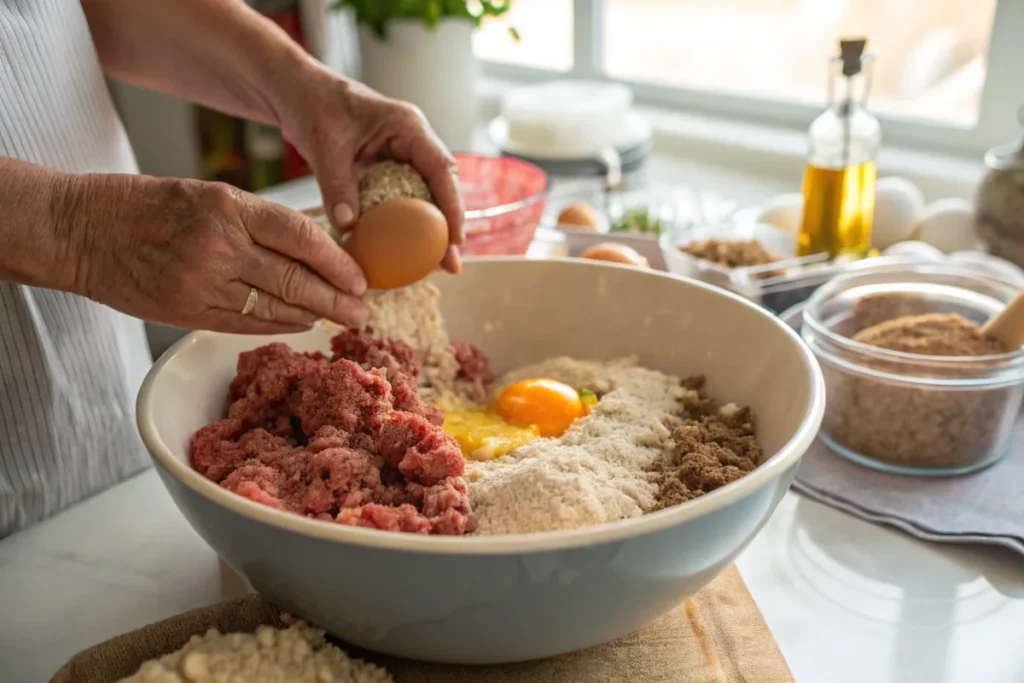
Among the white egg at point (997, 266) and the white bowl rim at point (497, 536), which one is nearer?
the white bowl rim at point (497, 536)

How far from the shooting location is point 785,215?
1.87 metres

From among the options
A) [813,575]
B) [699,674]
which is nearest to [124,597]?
[699,674]

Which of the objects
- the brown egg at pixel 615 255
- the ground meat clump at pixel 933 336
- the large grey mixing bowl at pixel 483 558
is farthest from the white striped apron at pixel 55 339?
the ground meat clump at pixel 933 336

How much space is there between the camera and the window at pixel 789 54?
2143mm

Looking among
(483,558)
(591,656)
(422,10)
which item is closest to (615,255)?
(591,656)

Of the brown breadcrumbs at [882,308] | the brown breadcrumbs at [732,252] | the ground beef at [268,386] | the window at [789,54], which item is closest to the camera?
the ground beef at [268,386]

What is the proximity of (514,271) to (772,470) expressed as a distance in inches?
23.9

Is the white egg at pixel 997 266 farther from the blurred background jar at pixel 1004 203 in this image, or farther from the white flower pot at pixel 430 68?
the white flower pot at pixel 430 68

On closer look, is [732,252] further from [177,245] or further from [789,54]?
[789,54]

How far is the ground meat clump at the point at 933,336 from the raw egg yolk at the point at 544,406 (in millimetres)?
464

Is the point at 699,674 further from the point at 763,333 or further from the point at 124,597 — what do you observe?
the point at 124,597

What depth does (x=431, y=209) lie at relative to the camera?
3.68 feet

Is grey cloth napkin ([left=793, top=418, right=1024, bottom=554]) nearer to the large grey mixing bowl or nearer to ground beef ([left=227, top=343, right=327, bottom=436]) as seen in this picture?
the large grey mixing bowl

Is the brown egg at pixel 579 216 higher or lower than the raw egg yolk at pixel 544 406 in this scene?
lower
